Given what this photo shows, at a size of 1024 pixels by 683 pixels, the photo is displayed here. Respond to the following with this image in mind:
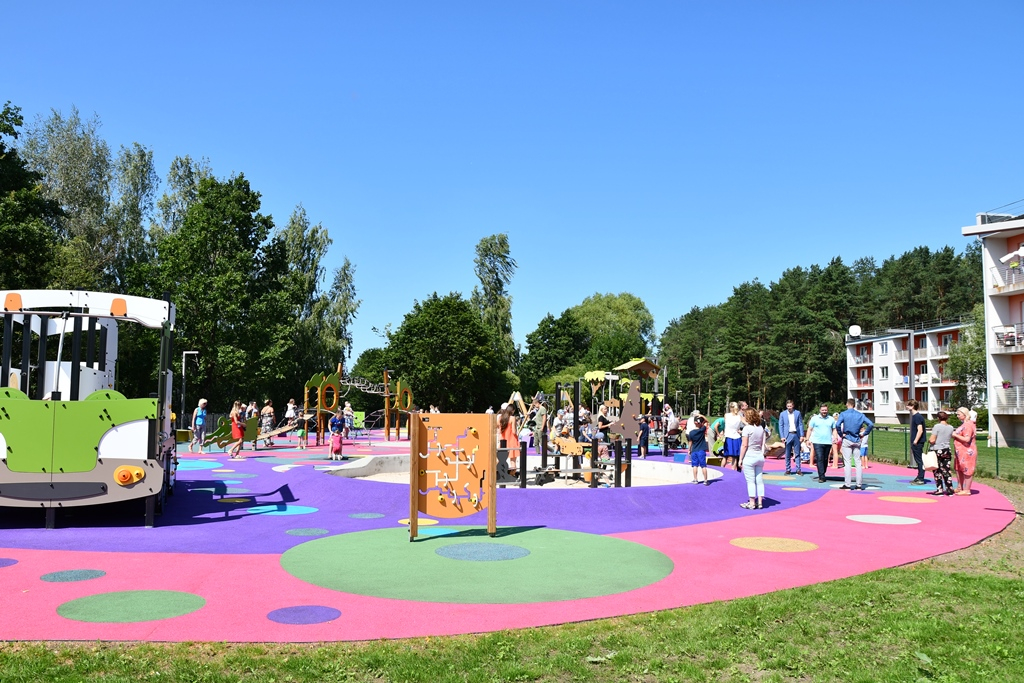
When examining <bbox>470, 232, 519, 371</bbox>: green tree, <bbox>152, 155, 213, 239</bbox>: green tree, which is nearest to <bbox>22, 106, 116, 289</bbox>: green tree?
<bbox>152, 155, 213, 239</bbox>: green tree

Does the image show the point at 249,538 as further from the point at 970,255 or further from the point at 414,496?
the point at 970,255

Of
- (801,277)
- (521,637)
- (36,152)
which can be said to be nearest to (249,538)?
(521,637)

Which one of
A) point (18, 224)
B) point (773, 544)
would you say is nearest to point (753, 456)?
point (773, 544)

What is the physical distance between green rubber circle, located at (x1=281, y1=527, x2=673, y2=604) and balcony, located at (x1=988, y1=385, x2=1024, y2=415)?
38081mm

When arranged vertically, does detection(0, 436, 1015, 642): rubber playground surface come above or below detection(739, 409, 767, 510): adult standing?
below

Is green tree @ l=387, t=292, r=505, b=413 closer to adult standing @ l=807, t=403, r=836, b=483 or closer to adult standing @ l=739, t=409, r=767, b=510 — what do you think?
adult standing @ l=807, t=403, r=836, b=483

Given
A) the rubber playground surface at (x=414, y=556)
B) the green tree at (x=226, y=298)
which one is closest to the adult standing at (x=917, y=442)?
the rubber playground surface at (x=414, y=556)

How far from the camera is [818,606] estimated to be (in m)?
6.91

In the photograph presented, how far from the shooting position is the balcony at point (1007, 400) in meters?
40.0

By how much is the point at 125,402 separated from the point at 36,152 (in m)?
44.0

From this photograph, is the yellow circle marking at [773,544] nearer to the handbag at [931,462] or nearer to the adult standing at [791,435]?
the handbag at [931,462]

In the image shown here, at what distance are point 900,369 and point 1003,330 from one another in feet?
112

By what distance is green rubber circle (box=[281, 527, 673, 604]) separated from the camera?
750 cm

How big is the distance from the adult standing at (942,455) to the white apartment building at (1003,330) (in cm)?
2855
